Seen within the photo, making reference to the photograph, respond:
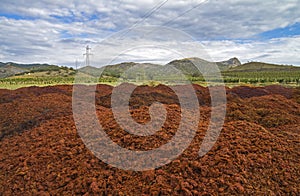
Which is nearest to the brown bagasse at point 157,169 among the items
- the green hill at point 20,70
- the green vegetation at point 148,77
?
the green vegetation at point 148,77

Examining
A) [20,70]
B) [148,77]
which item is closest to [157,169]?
[148,77]

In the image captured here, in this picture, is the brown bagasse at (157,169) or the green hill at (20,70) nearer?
the brown bagasse at (157,169)

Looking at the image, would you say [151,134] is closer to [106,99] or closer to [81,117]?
[81,117]

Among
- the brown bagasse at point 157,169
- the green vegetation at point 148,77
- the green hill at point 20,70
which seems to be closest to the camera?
the brown bagasse at point 157,169

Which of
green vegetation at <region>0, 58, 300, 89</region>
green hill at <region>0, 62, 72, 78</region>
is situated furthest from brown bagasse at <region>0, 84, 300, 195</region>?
green hill at <region>0, 62, 72, 78</region>

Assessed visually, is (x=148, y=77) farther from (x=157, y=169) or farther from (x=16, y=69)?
(x=16, y=69)

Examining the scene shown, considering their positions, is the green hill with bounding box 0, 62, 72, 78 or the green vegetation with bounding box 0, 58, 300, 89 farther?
the green hill with bounding box 0, 62, 72, 78

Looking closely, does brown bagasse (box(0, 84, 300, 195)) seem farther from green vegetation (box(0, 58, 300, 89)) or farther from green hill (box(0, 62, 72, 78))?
green hill (box(0, 62, 72, 78))

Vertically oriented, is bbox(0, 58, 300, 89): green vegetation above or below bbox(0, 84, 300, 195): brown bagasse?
above

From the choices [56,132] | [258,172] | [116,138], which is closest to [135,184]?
[116,138]

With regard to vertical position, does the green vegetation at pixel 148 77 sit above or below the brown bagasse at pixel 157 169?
above

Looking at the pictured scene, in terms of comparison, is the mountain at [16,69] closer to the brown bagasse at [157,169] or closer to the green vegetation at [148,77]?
the green vegetation at [148,77]

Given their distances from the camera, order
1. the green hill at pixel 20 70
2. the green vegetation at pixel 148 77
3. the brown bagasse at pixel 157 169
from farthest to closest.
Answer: the green hill at pixel 20 70 < the green vegetation at pixel 148 77 < the brown bagasse at pixel 157 169

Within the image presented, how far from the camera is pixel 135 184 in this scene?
11.1 feet
